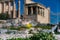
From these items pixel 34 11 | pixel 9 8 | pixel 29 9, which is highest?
pixel 9 8

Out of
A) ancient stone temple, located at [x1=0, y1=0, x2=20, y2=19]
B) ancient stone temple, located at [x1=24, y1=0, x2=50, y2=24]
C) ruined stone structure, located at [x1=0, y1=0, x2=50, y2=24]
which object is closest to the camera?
ancient stone temple, located at [x1=0, y1=0, x2=20, y2=19]

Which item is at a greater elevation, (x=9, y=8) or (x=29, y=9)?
(x=9, y=8)

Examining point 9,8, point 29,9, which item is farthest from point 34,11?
point 9,8

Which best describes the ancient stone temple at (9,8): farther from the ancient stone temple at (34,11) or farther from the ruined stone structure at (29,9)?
the ancient stone temple at (34,11)

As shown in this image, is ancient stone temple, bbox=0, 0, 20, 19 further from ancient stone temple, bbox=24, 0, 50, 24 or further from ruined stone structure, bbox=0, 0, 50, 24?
ancient stone temple, bbox=24, 0, 50, 24

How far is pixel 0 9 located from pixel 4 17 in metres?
9.01

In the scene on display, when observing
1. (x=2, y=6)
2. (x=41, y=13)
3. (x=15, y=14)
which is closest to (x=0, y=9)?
(x=2, y=6)

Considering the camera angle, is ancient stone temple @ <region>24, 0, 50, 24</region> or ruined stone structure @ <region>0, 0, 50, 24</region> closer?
ruined stone structure @ <region>0, 0, 50, 24</region>

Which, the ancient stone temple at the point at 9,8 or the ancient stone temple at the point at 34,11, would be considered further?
the ancient stone temple at the point at 34,11

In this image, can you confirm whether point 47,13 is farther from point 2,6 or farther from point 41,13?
point 2,6

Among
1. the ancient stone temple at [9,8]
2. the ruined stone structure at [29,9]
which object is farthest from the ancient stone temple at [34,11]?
the ancient stone temple at [9,8]

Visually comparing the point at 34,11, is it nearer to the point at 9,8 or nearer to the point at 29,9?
the point at 29,9

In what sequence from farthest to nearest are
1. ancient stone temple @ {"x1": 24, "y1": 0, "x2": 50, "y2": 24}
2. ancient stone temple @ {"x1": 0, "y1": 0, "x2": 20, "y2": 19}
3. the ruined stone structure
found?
ancient stone temple @ {"x1": 24, "y1": 0, "x2": 50, "y2": 24}
the ruined stone structure
ancient stone temple @ {"x1": 0, "y1": 0, "x2": 20, "y2": 19}

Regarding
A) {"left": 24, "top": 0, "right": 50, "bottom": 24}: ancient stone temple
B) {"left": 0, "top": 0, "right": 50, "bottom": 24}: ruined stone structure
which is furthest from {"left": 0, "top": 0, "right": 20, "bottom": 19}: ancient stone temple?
{"left": 24, "top": 0, "right": 50, "bottom": 24}: ancient stone temple
